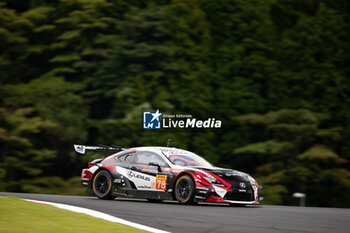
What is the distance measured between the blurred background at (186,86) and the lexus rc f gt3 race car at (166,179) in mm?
13273

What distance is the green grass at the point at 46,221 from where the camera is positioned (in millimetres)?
7031

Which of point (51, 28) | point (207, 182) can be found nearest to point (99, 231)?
point (207, 182)

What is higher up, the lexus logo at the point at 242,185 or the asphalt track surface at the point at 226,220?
Result: the lexus logo at the point at 242,185

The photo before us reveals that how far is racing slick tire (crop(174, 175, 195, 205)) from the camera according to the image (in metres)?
12.4

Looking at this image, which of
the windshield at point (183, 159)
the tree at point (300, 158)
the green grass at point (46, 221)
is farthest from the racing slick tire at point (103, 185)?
the tree at point (300, 158)

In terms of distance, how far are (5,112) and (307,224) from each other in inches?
923

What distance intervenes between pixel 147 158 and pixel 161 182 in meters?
0.99

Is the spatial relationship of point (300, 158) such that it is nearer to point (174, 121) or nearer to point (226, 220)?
point (174, 121)

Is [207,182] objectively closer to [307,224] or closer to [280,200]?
[307,224]

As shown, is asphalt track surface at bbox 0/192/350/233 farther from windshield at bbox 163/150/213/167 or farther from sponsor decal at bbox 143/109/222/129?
sponsor decal at bbox 143/109/222/129

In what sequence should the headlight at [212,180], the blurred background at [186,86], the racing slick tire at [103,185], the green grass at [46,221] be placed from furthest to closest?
the blurred background at [186,86], the racing slick tire at [103,185], the headlight at [212,180], the green grass at [46,221]

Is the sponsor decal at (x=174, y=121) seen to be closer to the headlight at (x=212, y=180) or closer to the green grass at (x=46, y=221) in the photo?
the headlight at (x=212, y=180)

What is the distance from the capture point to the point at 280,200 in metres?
24.4

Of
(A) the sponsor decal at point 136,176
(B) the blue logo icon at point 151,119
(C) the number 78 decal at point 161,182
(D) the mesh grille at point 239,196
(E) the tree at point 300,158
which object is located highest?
(B) the blue logo icon at point 151,119
